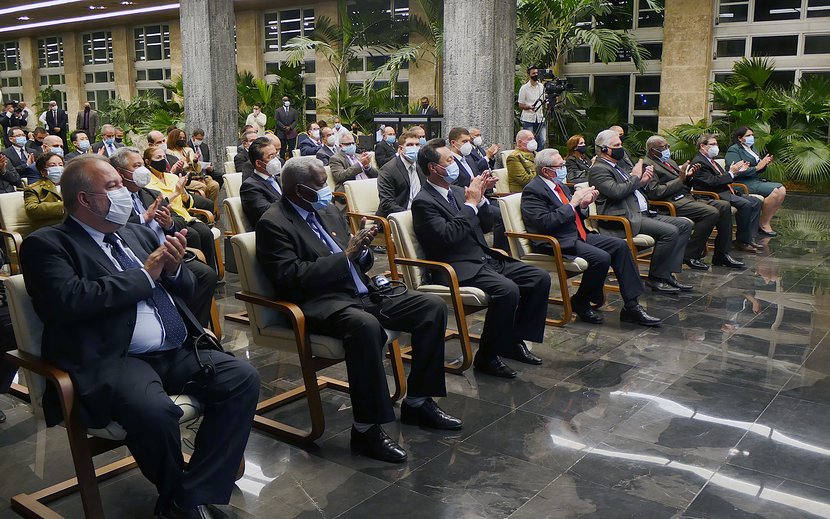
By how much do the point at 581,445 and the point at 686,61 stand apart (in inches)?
510

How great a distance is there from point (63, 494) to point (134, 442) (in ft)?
2.31

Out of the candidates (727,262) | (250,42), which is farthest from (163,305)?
(250,42)

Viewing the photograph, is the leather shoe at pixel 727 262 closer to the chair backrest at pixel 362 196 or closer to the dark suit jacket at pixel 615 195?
the dark suit jacket at pixel 615 195

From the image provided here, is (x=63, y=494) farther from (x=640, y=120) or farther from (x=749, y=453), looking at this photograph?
(x=640, y=120)

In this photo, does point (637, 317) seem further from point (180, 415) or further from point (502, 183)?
point (180, 415)

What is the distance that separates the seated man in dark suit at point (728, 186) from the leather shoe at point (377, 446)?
5.63 meters

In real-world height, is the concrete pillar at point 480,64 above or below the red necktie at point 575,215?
above

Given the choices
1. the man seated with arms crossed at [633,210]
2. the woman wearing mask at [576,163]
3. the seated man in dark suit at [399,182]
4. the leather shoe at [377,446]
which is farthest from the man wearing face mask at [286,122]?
the leather shoe at [377,446]

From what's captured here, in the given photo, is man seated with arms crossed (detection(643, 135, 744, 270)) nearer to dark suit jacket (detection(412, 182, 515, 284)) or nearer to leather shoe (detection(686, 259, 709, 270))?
leather shoe (detection(686, 259, 709, 270))

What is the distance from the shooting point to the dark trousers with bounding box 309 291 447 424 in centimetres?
340

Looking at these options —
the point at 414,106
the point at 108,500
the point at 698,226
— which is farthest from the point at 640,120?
the point at 108,500

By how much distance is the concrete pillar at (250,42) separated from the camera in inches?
877

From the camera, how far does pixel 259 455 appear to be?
11.4 ft

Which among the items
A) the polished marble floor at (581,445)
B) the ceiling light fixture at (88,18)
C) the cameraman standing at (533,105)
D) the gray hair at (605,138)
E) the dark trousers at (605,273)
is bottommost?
the polished marble floor at (581,445)
